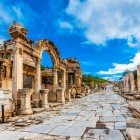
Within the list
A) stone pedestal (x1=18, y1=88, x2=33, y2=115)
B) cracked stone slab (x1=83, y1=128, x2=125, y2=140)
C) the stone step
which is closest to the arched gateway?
stone pedestal (x1=18, y1=88, x2=33, y2=115)

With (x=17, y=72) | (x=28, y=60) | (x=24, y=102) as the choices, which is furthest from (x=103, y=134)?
(x=28, y=60)

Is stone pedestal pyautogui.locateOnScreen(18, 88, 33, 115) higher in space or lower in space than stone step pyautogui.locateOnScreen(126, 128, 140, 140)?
higher

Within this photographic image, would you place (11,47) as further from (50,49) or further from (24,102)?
(50,49)

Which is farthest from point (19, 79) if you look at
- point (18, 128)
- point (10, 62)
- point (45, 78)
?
point (45, 78)

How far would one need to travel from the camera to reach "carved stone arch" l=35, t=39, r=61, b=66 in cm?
1536

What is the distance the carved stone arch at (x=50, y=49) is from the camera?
15359 millimetres

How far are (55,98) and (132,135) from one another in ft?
45.4

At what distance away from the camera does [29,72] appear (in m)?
17.6

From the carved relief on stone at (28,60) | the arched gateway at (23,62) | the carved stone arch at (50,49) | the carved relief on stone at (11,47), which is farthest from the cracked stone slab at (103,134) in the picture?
the carved relief on stone at (28,60)

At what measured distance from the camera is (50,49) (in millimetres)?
17531

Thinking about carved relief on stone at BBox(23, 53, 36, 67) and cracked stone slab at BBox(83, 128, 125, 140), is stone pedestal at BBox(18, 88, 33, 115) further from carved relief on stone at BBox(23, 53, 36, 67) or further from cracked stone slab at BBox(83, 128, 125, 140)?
carved relief on stone at BBox(23, 53, 36, 67)

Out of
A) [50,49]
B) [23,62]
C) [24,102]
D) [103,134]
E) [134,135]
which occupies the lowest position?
[103,134]

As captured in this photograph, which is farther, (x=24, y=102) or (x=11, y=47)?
(x=11, y=47)

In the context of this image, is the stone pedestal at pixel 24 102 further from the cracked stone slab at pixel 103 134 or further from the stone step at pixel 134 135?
the stone step at pixel 134 135
